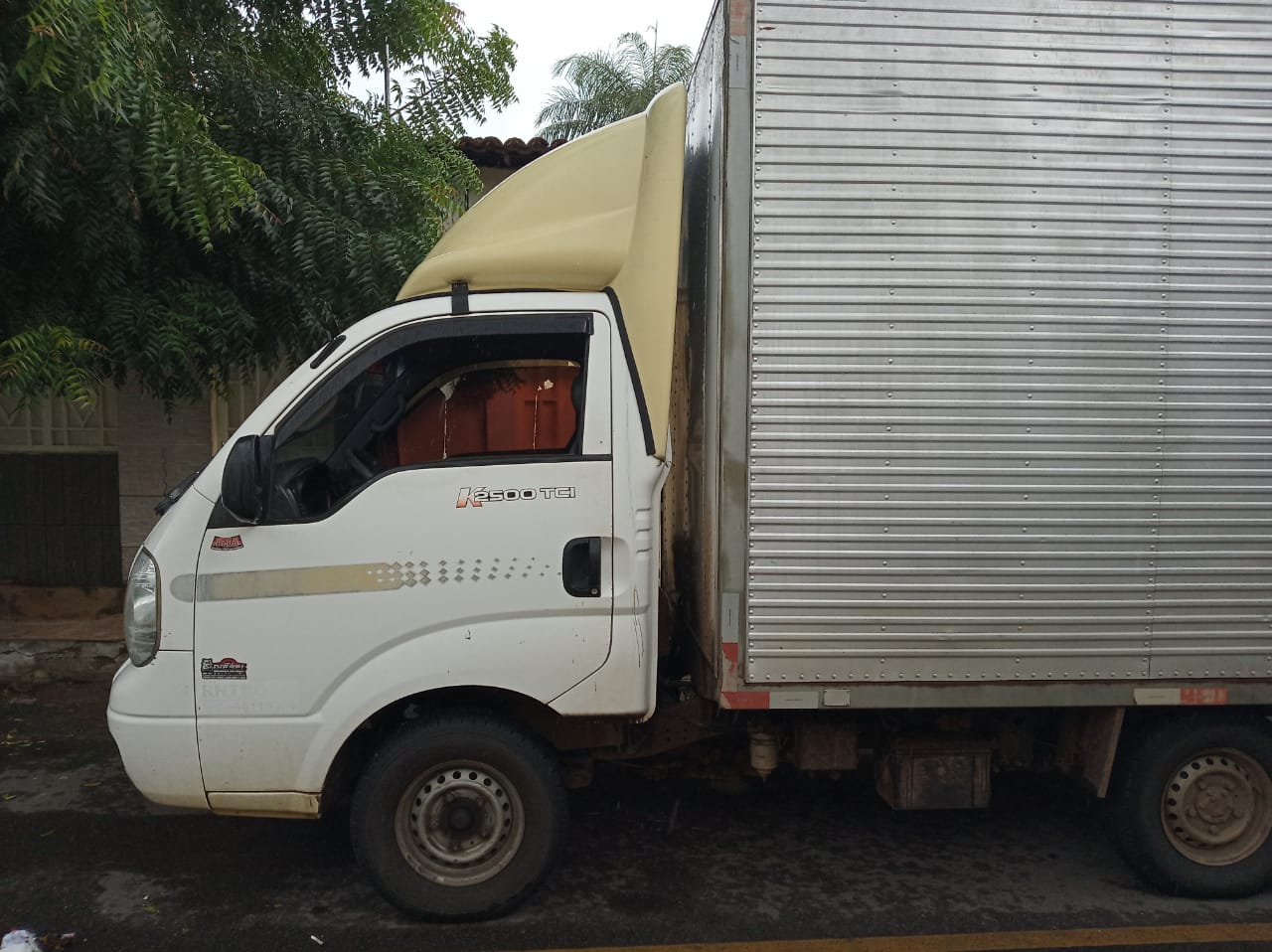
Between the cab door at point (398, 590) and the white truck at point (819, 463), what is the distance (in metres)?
0.01

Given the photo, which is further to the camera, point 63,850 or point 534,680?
point 63,850

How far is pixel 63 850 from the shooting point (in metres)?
4.38

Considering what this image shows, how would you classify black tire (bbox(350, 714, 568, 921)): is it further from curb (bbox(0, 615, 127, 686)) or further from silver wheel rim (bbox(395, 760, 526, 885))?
curb (bbox(0, 615, 127, 686))

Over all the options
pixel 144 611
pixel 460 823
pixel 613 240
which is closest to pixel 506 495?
pixel 613 240

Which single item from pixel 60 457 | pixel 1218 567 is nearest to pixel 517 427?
pixel 1218 567

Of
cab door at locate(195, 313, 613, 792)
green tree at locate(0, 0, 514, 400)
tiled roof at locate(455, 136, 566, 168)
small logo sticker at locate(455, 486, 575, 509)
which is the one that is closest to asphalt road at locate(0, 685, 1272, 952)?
cab door at locate(195, 313, 613, 792)

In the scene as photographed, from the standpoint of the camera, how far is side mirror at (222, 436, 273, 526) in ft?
10.9

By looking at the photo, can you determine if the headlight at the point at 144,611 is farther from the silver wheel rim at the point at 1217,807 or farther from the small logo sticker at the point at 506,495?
the silver wheel rim at the point at 1217,807

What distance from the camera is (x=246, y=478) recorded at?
333 cm

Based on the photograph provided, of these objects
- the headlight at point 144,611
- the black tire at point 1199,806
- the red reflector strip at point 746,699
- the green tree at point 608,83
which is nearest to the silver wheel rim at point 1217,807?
the black tire at point 1199,806

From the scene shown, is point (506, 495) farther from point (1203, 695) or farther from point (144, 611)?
point (1203, 695)

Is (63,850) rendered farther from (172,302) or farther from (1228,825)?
(1228,825)

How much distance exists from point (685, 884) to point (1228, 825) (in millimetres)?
2223

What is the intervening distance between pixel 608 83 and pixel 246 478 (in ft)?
48.2
